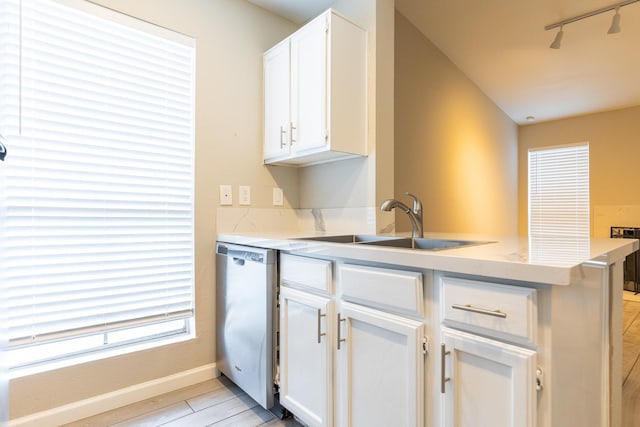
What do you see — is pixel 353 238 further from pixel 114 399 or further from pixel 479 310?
pixel 114 399

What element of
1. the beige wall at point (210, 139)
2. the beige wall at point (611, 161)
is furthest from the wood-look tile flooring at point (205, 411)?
the beige wall at point (611, 161)

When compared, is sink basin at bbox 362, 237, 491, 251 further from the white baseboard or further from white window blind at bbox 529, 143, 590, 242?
white window blind at bbox 529, 143, 590, 242

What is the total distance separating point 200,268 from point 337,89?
136cm

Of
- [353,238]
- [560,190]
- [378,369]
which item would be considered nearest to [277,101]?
[353,238]

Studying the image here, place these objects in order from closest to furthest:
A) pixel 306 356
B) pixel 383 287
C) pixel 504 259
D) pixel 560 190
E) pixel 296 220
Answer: pixel 504 259
pixel 383 287
pixel 306 356
pixel 296 220
pixel 560 190

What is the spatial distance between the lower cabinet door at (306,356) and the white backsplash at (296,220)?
722mm

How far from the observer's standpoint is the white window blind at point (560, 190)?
5055mm

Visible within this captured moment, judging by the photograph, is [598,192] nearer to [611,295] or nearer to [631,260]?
[631,260]

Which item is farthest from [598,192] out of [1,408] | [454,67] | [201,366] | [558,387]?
[1,408]

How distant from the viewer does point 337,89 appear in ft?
6.25

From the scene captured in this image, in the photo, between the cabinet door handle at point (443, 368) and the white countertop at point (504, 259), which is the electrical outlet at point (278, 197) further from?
the cabinet door handle at point (443, 368)

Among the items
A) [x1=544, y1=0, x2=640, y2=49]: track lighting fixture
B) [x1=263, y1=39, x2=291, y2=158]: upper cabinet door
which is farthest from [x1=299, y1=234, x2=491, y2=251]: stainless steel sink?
[x1=544, y1=0, x2=640, y2=49]: track lighting fixture

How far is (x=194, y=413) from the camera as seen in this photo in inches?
66.7

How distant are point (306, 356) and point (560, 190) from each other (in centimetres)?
553
